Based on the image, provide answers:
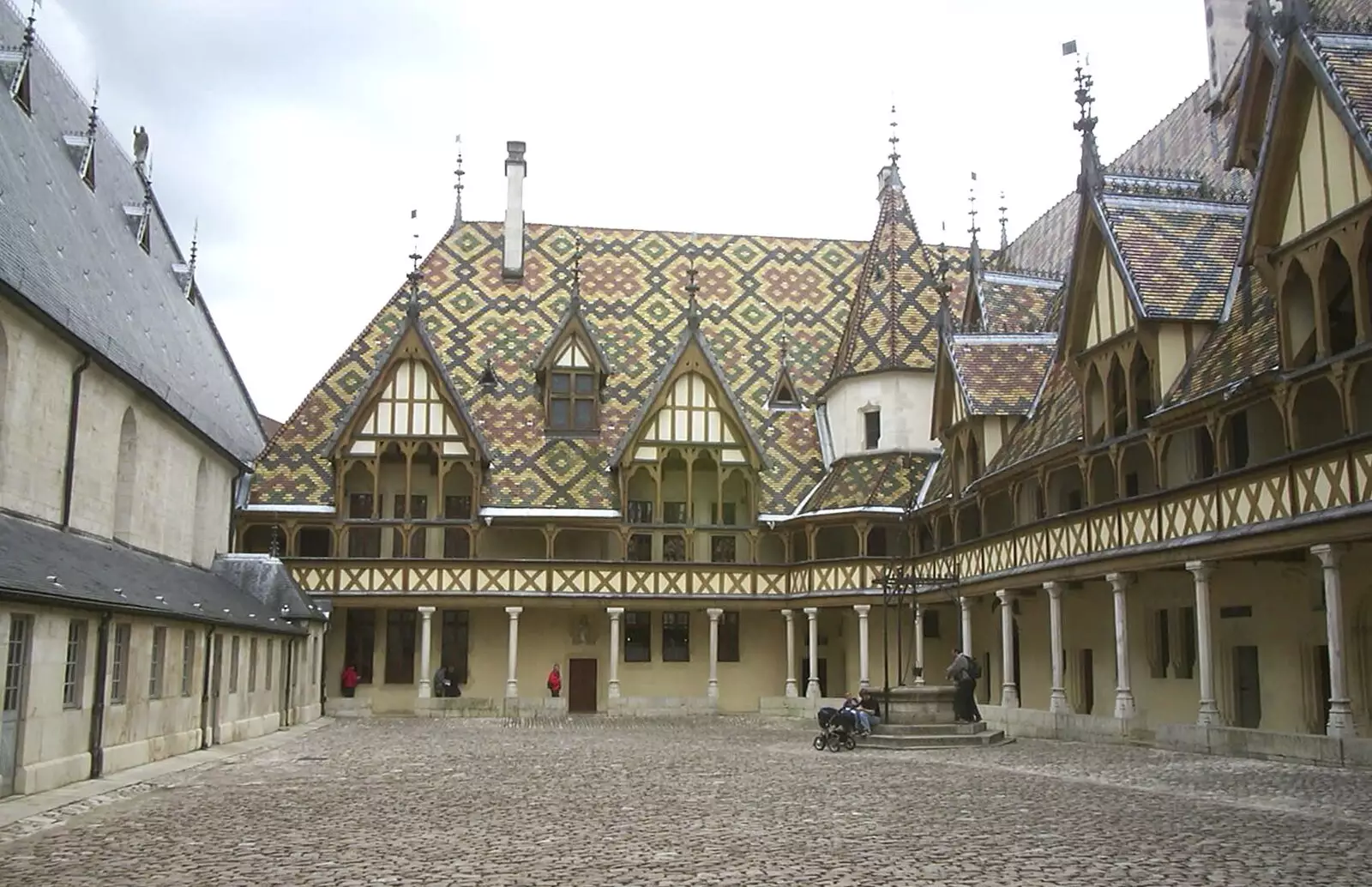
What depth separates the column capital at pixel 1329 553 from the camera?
16.5 meters

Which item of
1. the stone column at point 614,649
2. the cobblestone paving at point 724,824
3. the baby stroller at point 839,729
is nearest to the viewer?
the cobblestone paving at point 724,824

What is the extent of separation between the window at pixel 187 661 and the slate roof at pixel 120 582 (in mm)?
399

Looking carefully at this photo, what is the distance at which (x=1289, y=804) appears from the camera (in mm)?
12375

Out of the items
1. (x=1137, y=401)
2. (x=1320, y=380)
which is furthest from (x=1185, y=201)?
(x=1320, y=380)

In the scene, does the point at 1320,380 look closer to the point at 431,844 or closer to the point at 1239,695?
the point at 1239,695

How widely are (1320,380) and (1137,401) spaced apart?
6.18 metres

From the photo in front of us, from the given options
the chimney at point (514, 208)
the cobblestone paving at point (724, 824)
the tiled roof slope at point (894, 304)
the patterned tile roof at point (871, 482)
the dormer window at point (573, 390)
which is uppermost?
the chimney at point (514, 208)

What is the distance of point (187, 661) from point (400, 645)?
15.2 m

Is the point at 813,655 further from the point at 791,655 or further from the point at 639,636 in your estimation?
the point at 639,636

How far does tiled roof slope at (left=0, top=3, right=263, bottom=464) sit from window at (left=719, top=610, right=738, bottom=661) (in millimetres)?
13628

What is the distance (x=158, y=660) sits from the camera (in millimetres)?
19234

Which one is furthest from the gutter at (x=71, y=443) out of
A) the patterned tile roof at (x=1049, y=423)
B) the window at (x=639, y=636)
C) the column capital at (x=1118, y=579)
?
the window at (x=639, y=636)

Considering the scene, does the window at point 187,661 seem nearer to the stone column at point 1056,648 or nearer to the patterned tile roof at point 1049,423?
the stone column at point 1056,648

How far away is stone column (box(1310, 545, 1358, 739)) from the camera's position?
A: 16.4 meters
